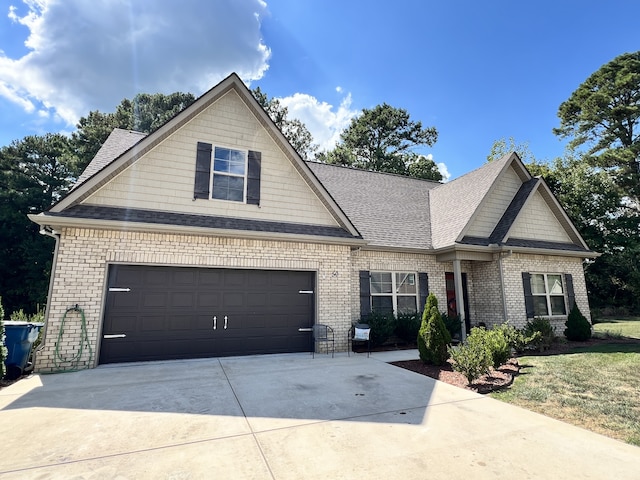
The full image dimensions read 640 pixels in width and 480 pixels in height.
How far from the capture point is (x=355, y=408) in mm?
4660

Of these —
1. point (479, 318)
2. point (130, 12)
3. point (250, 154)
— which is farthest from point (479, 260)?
point (130, 12)

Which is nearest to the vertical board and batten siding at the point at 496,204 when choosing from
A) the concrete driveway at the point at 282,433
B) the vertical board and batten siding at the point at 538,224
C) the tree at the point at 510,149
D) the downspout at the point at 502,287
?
the vertical board and batten siding at the point at 538,224

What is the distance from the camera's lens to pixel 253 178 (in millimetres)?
9227

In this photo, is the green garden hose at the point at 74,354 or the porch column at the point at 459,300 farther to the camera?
the porch column at the point at 459,300

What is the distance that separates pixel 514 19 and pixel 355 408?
1413 centimetres

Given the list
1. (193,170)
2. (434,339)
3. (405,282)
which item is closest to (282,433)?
(434,339)

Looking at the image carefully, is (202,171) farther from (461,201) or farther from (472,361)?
(461,201)

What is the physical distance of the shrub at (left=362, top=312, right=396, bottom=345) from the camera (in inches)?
382

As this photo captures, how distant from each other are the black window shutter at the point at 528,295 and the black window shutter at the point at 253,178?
9.88 metres

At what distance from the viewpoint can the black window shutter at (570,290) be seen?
12375mm

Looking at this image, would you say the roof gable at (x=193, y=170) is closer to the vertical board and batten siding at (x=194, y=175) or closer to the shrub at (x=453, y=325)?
the vertical board and batten siding at (x=194, y=175)

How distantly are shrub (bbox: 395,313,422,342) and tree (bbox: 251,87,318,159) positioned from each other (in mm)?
25288

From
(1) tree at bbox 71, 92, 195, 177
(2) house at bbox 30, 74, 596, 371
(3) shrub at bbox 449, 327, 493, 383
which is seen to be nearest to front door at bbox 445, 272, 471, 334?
(2) house at bbox 30, 74, 596, 371

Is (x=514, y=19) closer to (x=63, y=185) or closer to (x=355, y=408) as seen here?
(x=355, y=408)
